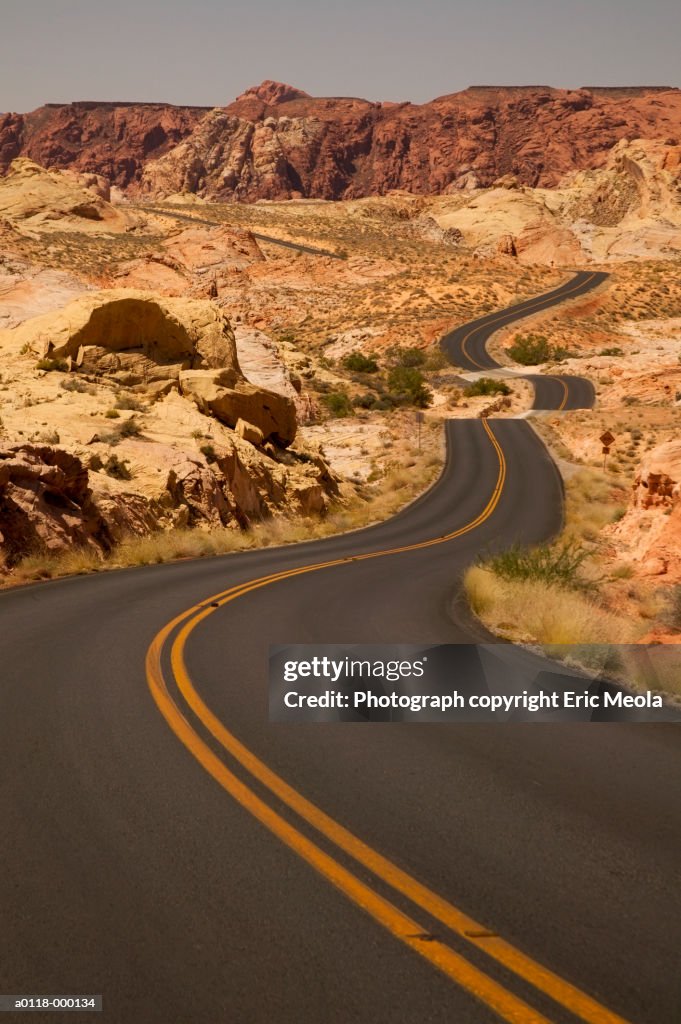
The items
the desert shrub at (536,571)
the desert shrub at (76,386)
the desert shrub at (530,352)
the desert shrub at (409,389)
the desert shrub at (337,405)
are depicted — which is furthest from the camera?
the desert shrub at (530,352)

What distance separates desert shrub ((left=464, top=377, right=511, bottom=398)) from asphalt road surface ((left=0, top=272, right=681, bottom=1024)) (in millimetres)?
55230

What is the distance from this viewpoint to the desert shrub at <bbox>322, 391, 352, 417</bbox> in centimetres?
5478

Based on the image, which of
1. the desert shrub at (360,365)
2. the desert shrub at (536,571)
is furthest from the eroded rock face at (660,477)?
the desert shrub at (360,365)

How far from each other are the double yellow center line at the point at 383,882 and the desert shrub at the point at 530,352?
6884cm

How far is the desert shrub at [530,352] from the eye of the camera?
7250 centimetres

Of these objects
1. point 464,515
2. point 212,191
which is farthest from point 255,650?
point 212,191

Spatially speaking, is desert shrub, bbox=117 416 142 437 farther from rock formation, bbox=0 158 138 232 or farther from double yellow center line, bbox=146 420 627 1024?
rock formation, bbox=0 158 138 232

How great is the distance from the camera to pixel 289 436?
33031 mm

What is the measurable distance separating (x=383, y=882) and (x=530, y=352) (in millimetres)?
72470

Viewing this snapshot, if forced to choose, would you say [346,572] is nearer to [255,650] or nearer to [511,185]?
[255,650]

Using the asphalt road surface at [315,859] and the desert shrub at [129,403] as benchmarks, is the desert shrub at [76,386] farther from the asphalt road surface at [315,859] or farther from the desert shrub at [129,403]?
the asphalt road surface at [315,859]

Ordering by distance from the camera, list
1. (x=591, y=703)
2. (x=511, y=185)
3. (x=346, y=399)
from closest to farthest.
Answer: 1. (x=591, y=703)
2. (x=346, y=399)
3. (x=511, y=185)

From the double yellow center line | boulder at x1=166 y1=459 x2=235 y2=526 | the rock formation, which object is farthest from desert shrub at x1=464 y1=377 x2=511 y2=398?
the double yellow center line

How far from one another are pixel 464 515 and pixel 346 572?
16.4 metres
